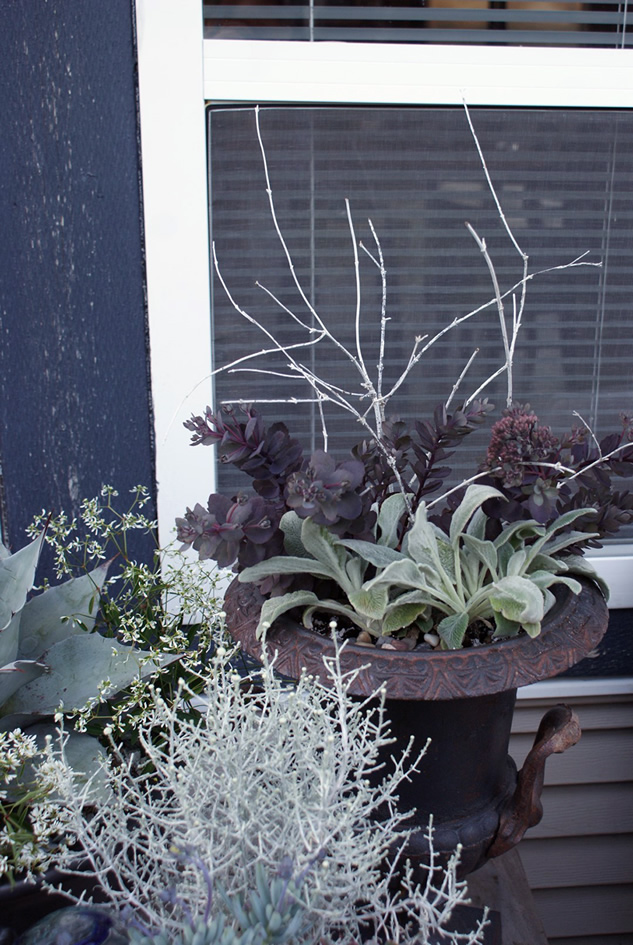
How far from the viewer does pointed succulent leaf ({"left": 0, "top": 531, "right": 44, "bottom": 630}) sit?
1.04 m

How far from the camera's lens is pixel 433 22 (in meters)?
1.44

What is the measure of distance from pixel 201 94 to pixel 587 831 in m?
1.73

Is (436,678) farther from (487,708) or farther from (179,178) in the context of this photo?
(179,178)

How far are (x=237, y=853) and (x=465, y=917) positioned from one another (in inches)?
19.6

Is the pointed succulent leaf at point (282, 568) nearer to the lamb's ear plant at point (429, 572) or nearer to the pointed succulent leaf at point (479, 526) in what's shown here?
the lamb's ear plant at point (429, 572)

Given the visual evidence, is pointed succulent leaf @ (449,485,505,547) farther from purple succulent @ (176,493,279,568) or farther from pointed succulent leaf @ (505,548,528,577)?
purple succulent @ (176,493,279,568)

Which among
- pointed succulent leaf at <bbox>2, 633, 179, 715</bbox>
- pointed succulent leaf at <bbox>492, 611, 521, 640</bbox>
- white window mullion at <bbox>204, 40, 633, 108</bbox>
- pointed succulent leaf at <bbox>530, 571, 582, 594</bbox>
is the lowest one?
pointed succulent leaf at <bbox>2, 633, 179, 715</bbox>

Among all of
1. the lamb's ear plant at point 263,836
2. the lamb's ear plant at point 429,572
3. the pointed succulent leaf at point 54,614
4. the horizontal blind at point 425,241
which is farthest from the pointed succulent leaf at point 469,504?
the horizontal blind at point 425,241

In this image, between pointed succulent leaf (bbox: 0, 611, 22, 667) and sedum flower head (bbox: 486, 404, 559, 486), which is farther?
pointed succulent leaf (bbox: 0, 611, 22, 667)

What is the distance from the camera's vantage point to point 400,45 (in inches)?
55.7

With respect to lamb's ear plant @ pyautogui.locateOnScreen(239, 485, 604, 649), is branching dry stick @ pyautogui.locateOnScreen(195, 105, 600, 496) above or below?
above

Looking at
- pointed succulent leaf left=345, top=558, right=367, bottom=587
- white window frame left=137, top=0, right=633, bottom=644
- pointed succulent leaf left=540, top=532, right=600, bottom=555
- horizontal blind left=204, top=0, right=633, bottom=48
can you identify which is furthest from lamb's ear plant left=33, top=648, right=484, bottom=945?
horizontal blind left=204, top=0, right=633, bottom=48

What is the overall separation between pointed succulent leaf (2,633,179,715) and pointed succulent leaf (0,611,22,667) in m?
0.05

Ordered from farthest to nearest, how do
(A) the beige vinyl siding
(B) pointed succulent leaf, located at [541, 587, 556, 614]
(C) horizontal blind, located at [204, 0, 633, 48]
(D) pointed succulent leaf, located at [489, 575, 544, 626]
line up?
1. (A) the beige vinyl siding
2. (C) horizontal blind, located at [204, 0, 633, 48]
3. (B) pointed succulent leaf, located at [541, 587, 556, 614]
4. (D) pointed succulent leaf, located at [489, 575, 544, 626]
